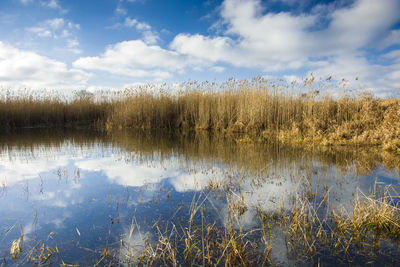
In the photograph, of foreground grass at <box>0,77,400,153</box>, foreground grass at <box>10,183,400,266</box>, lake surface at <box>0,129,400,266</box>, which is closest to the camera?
foreground grass at <box>10,183,400,266</box>

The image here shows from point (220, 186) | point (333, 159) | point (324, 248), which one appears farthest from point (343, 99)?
point (324, 248)

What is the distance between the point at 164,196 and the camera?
4082 millimetres

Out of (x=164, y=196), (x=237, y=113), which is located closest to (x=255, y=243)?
(x=164, y=196)

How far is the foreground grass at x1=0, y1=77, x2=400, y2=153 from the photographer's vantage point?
31.7ft

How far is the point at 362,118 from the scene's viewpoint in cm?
1023

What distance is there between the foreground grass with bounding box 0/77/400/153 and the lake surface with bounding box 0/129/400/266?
2388 millimetres

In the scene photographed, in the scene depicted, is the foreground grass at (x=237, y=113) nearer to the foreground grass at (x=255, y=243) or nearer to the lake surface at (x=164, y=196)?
the lake surface at (x=164, y=196)

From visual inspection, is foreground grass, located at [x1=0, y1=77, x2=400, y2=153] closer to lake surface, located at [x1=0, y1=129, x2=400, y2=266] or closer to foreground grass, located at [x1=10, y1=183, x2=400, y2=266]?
lake surface, located at [x1=0, y1=129, x2=400, y2=266]

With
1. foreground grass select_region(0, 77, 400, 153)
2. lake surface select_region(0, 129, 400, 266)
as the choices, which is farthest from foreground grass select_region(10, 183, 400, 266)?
foreground grass select_region(0, 77, 400, 153)

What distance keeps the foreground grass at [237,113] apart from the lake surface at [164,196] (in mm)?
2388

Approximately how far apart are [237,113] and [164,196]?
9.24 m

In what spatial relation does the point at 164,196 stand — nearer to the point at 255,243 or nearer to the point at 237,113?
the point at 255,243

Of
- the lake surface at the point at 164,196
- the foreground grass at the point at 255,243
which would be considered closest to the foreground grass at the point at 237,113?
the lake surface at the point at 164,196

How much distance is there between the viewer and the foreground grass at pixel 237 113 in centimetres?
966
